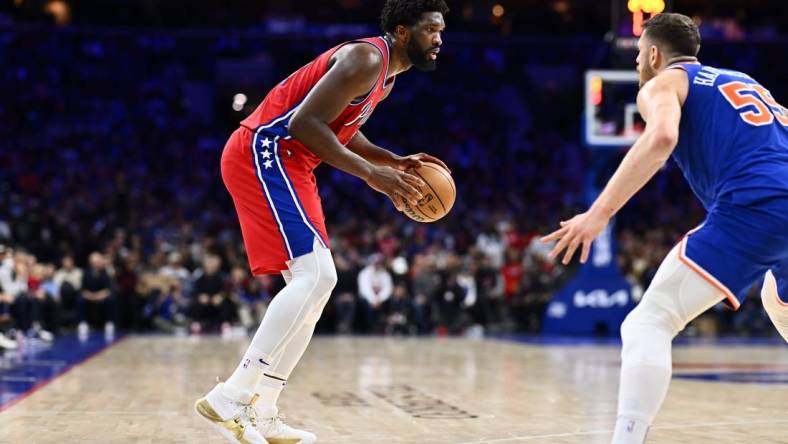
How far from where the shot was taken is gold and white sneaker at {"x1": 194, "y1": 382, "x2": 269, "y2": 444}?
13.3 ft

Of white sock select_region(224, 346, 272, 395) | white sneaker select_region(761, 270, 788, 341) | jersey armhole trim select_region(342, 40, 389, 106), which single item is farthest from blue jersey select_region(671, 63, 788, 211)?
white sock select_region(224, 346, 272, 395)

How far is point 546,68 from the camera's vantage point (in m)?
24.5

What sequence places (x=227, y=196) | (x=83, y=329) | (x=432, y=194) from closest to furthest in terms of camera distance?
(x=432, y=194), (x=83, y=329), (x=227, y=196)

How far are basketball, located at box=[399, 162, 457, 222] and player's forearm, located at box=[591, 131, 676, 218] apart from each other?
1.19 meters

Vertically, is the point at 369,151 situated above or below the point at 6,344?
above

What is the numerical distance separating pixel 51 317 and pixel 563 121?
14.0 meters

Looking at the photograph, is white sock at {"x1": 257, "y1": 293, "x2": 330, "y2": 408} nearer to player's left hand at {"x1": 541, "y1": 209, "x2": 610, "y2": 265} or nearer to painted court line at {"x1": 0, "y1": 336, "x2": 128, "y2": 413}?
player's left hand at {"x1": 541, "y1": 209, "x2": 610, "y2": 265}

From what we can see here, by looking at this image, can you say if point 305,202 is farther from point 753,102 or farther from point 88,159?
point 88,159

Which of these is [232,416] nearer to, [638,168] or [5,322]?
[638,168]

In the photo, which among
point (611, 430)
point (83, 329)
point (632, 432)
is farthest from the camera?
point (83, 329)

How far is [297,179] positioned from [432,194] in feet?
1.95

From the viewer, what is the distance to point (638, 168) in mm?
3211

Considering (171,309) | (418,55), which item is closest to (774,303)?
(418,55)

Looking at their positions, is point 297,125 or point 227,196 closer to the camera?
point 297,125
